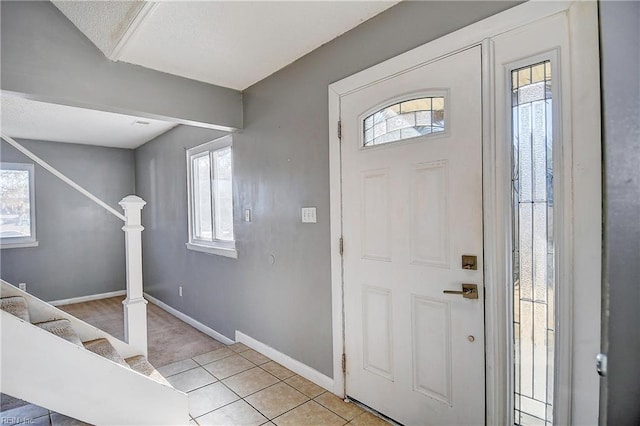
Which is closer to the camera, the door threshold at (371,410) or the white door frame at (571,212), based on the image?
the white door frame at (571,212)

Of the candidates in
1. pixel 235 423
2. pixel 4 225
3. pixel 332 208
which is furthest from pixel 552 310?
pixel 4 225

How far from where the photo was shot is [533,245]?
4.51 ft

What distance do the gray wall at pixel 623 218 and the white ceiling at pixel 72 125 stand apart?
3.99m

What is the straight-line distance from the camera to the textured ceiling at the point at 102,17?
1.80m

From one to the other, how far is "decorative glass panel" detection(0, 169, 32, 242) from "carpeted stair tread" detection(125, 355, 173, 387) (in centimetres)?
387

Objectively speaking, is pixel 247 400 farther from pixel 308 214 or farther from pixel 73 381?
pixel 308 214

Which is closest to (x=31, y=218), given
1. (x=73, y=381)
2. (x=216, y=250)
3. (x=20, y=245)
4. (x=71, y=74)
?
(x=20, y=245)

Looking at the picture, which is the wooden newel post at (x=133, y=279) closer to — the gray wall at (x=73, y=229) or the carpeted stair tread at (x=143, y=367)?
the carpeted stair tread at (x=143, y=367)

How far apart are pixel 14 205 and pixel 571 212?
6328 mm

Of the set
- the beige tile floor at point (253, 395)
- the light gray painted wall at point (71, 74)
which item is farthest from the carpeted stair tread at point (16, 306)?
the light gray painted wall at point (71, 74)

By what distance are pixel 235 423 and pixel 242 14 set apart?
2.34 metres

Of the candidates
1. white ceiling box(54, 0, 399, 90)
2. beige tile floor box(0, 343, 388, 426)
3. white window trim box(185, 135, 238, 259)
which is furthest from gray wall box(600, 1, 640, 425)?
white window trim box(185, 135, 238, 259)

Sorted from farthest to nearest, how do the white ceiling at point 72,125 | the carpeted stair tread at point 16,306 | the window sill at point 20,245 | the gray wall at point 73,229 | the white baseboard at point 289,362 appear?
1. the gray wall at point 73,229
2. the window sill at point 20,245
3. the white ceiling at point 72,125
4. the white baseboard at point 289,362
5. the carpeted stair tread at point 16,306

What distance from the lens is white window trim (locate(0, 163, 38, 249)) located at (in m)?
4.63
